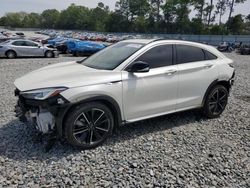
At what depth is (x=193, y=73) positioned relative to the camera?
187 inches

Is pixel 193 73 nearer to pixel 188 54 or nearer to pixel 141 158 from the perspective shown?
pixel 188 54

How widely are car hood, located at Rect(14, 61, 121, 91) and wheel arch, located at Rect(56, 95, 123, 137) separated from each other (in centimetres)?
24

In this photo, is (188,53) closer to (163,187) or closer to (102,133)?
(102,133)

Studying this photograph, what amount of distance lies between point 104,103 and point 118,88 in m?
0.32

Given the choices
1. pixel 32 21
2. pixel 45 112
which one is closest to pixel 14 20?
pixel 32 21

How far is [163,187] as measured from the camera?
10.1 feet

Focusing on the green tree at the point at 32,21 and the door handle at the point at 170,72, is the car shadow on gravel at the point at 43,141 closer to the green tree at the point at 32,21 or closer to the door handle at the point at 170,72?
the door handle at the point at 170,72

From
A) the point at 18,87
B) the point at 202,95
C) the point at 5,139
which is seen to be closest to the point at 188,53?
the point at 202,95

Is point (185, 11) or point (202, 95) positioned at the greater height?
point (185, 11)

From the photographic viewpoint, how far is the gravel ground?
126 inches

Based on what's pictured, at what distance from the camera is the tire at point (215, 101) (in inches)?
203

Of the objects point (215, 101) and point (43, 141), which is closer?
point (43, 141)

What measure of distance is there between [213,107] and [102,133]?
2621 mm

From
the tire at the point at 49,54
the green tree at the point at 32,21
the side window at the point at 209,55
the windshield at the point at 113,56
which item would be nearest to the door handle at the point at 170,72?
the windshield at the point at 113,56
